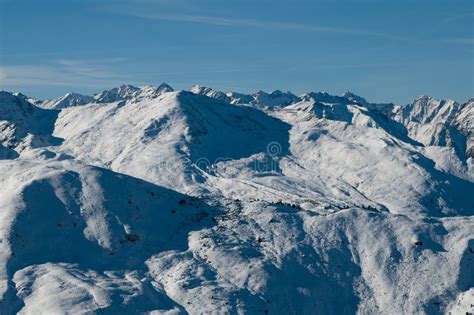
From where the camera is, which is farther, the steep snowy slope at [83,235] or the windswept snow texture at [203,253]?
the windswept snow texture at [203,253]

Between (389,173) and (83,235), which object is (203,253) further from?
(389,173)

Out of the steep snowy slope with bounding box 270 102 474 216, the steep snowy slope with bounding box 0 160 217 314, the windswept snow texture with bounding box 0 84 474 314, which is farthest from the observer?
the steep snowy slope with bounding box 270 102 474 216

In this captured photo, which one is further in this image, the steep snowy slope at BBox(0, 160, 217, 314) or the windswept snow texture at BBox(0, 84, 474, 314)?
the windswept snow texture at BBox(0, 84, 474, 314)

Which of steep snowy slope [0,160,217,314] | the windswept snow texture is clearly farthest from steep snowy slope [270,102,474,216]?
steep snowy slope [0,160,217,314]

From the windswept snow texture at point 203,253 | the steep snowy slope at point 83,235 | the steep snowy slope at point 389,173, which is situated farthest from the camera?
the steep snowy slope at point 389,173

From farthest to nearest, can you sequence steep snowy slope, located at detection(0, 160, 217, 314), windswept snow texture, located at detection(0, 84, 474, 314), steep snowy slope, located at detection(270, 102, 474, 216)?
steep snowy slope, located at detection(270, 102, 474, 216)
windswept snow texture, located at detection(0, 84, 474, 314)
steep snowy slope, located at detection(0, 160, 217, 314)

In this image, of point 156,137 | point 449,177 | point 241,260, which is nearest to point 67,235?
point 241,260

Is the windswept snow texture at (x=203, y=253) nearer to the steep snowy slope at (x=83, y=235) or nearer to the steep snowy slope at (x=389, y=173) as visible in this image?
the steep snowy slope at (x=83, y=235)

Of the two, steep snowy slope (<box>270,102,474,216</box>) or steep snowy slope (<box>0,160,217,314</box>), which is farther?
steep snowy slope (<box>270,102,474,216</box>)

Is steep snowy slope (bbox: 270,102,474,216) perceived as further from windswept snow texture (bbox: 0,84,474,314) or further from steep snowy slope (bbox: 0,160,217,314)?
steep snowy slope (bbox: 0,160,217,314)

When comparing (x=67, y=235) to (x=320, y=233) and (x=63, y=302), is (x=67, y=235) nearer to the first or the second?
(x=63, y=302)

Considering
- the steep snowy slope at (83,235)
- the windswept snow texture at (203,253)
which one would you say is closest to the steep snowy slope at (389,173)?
the windswept snow texture at (203,253)
